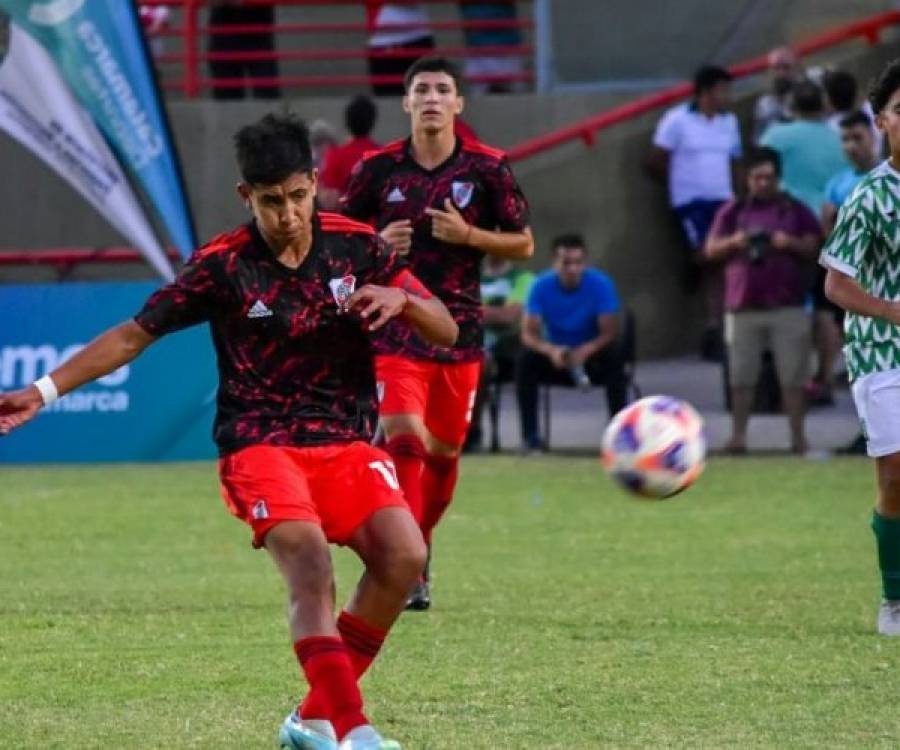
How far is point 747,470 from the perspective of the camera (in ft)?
53.2

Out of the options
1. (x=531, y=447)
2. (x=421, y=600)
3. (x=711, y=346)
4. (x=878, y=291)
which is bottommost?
(x=711, y=346)

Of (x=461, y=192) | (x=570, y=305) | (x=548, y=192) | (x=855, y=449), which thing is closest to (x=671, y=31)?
(x=548, y=192)

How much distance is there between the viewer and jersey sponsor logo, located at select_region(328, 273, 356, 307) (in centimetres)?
697

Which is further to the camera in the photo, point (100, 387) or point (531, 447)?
point (531, 447)

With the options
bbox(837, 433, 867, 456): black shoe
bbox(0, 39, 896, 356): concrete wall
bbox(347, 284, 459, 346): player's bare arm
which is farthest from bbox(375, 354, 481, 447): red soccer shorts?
bbox(0, 39, 896, 356): concrete wall

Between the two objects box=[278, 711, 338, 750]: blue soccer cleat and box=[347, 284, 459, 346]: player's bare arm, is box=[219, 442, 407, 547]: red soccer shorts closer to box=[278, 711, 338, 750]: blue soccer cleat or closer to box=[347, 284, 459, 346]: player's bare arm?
box=[347, 284, 459, 346]: player's bare arm

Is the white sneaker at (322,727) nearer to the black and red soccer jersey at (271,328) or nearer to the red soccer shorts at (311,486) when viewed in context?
the red soccer shorts at (311,486)

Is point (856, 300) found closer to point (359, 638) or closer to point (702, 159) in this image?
point (359, 638)

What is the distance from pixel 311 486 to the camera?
273 inches

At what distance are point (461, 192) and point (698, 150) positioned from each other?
10552 mm

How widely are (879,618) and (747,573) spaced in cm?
203

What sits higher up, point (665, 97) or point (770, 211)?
point (665, 97)

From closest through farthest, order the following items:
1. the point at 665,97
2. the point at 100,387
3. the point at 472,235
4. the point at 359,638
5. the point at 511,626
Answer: the point at 359,638
the point at 511,626
the point at 472,235
the point at 100,387
the point at 665,97

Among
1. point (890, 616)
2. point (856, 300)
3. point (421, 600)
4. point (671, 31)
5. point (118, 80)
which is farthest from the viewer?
point (671, 31)
